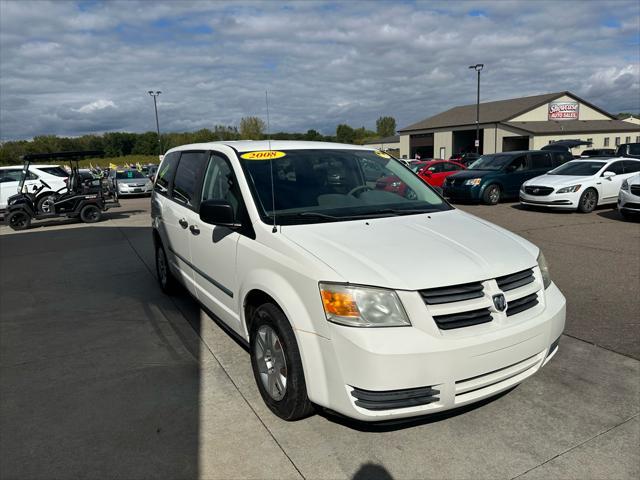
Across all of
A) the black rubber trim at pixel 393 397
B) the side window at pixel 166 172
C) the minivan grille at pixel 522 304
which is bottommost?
the black rubber trim at pixel 393 397

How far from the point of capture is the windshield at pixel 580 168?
13500 millimetres

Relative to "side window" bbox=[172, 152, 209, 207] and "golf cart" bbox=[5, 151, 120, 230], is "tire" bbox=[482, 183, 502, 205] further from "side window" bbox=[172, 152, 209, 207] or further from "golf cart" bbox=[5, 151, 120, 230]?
"side window" bbox=[172, 152, 209, 207]

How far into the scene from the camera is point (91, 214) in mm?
14602

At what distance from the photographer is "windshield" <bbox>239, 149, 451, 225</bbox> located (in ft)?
11.6

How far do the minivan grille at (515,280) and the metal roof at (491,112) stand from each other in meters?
53.0

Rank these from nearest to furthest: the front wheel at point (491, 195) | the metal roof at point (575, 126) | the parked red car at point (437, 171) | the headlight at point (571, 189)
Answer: the headlight at point (571, 189) < the front wheel at point (491, 195) < the parked red car at point (437, 171) < the metal roof at point (575, 126)

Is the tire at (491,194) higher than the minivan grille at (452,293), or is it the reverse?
the minivan grille at (452,293)

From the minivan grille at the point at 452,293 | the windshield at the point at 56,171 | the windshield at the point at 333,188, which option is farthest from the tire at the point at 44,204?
the minivan grille at the point at 452,293

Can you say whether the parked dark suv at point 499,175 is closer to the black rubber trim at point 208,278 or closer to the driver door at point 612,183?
the driver door at point 612,183

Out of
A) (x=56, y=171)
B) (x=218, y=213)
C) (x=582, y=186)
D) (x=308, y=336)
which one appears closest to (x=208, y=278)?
(x=218, y=213)

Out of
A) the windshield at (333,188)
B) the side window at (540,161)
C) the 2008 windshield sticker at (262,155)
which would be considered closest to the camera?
the windshield at (333,188)

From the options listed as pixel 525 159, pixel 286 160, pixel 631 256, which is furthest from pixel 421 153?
pixel 286 160

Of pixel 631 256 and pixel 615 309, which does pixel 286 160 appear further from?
pixel 631 256

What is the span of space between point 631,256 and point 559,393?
525 cm
